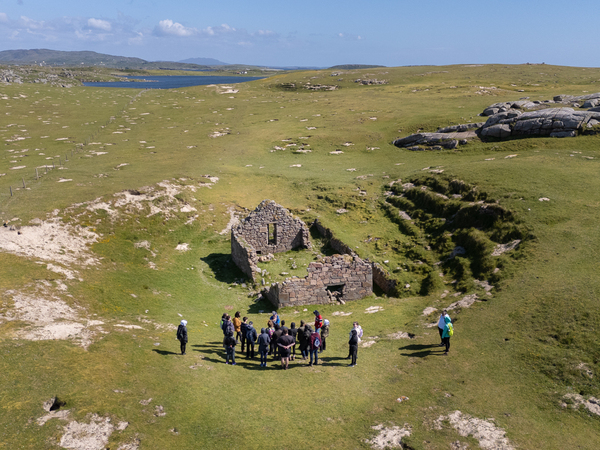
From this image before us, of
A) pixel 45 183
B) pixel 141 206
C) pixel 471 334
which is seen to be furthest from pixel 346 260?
pixel 45 183

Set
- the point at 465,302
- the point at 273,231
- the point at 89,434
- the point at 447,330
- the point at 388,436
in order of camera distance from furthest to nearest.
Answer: the point at 273,231
the point at 465,302
the point at 447,330
the point at 388,436
the point at 89,434

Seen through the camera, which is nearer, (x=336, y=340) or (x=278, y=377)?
(x=278, y=377)

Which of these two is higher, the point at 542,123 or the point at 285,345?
the point at 542,123

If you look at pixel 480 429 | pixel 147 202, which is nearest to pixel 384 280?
pixel 480 429

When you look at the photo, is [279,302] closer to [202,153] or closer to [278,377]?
[278,377]

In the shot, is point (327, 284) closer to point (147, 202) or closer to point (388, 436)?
point (388, 436)

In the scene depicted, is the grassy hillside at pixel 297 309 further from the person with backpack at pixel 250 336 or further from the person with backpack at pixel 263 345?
the person with backpack at pixel 250 336

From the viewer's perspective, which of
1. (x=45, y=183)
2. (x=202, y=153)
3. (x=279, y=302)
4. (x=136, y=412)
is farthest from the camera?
(x=202, y=153)
